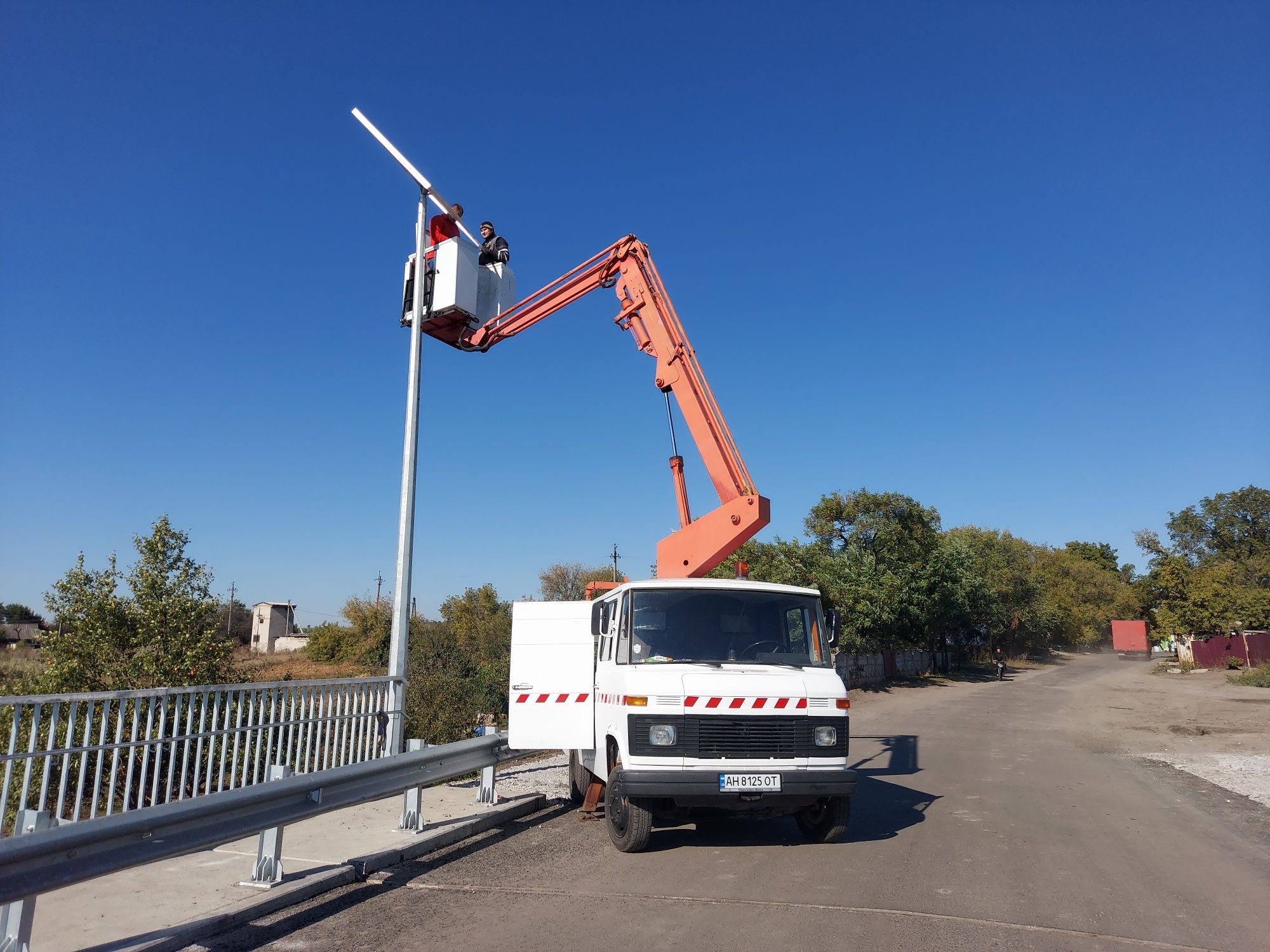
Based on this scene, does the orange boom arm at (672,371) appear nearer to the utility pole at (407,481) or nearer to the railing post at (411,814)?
the utility pole at (407,481)

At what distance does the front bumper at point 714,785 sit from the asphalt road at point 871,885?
1.85 ft

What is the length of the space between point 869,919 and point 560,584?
57.1 metres

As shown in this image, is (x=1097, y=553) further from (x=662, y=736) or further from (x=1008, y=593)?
(x=662, y=736)

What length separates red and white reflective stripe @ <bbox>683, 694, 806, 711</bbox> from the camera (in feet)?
22.6

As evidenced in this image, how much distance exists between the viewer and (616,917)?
5.28 metres

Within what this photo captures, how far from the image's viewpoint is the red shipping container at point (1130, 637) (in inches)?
3044

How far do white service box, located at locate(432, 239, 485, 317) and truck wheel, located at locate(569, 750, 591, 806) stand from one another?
590 centimetres

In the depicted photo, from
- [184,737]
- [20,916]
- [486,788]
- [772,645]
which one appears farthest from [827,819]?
[20,916]

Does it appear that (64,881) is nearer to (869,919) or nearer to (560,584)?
(869,919)

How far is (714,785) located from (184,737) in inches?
165

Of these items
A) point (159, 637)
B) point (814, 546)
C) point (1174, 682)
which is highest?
point (814, 546)

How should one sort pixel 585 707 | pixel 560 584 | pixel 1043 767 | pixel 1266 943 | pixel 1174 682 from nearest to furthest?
pixel 1266 943, pixel 585 707, pixel 1043 767, pixel 1174 682, pixel 560 584

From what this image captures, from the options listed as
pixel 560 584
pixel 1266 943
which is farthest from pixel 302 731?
pixel 560 584

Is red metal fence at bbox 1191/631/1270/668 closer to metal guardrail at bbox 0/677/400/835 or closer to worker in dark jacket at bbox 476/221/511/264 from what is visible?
worker in dark jacket at bbox 476/221/511/264
